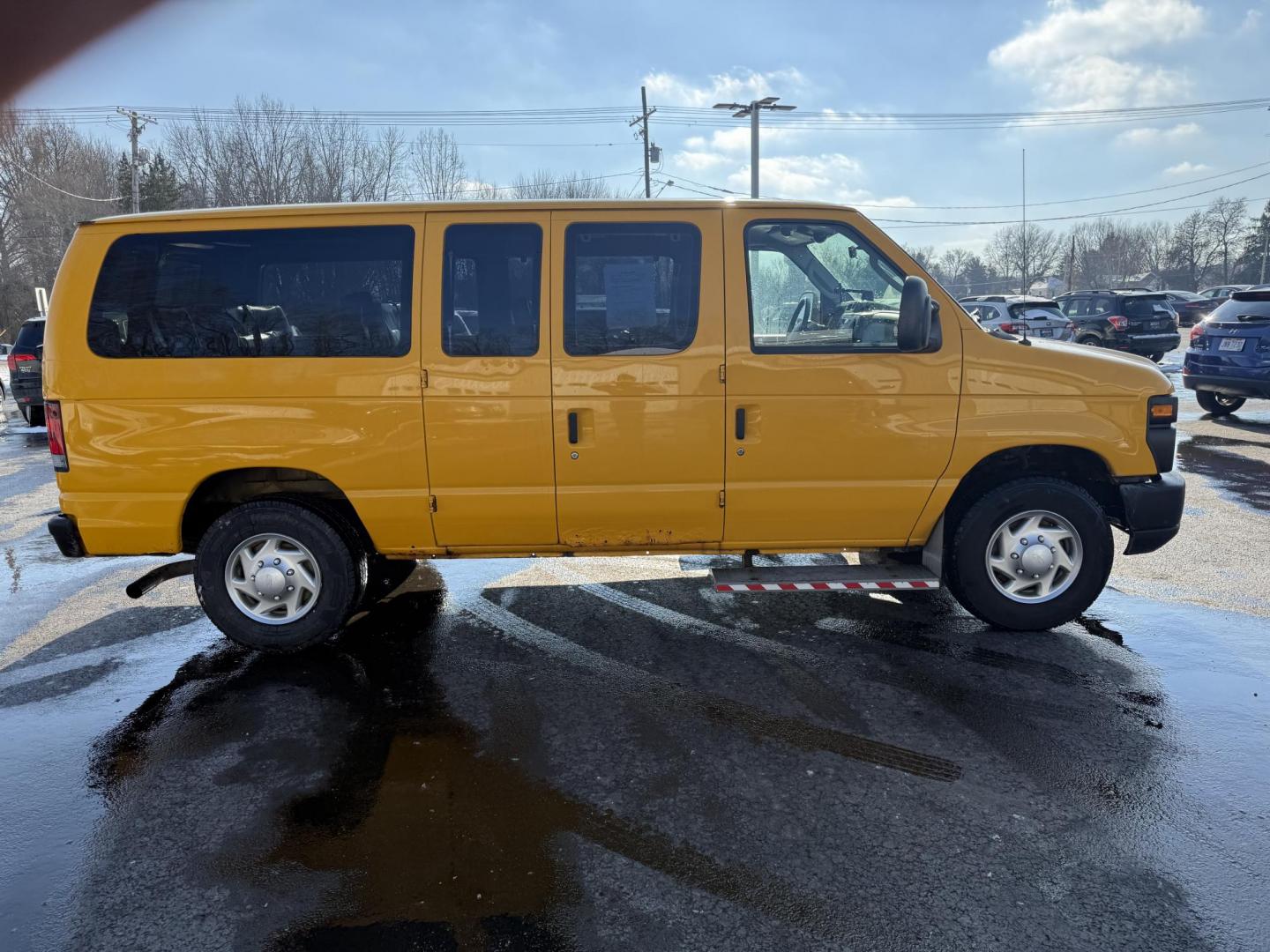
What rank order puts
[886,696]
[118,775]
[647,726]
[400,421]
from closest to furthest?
[118,775], [647,726], [886,696], [400,421]

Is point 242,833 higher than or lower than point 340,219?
lower

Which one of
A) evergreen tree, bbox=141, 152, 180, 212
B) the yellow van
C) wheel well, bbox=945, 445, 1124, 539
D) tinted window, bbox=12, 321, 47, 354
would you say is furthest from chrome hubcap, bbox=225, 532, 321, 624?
evergreen tree, bbox=141, 152, 180, 212

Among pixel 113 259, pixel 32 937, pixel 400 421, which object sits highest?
pixel 113 259

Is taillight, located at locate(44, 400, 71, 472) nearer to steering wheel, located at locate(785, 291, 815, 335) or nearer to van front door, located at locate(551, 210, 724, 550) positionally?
van front door, located at locate(551, 210, 724, 550)

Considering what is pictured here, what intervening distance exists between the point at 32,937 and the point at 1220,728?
180 inches

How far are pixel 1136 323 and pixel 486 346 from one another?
908 inches

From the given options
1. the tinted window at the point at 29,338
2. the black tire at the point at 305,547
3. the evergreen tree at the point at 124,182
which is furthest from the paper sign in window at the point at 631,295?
the evergreen tree at the point at 124,182

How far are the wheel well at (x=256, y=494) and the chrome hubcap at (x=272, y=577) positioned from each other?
25cm

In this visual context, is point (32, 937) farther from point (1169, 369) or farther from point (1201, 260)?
point (1201, 260)

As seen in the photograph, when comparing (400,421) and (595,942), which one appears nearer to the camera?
(595,942)

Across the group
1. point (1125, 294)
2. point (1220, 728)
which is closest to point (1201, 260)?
point (1125, 294)

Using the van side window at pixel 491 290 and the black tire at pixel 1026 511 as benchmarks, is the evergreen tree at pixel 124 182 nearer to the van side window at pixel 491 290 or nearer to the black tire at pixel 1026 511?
the van side window at pixel 491 290

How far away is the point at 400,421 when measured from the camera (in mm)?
4383

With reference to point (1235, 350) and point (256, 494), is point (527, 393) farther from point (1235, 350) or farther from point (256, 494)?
point (1235, 350)
